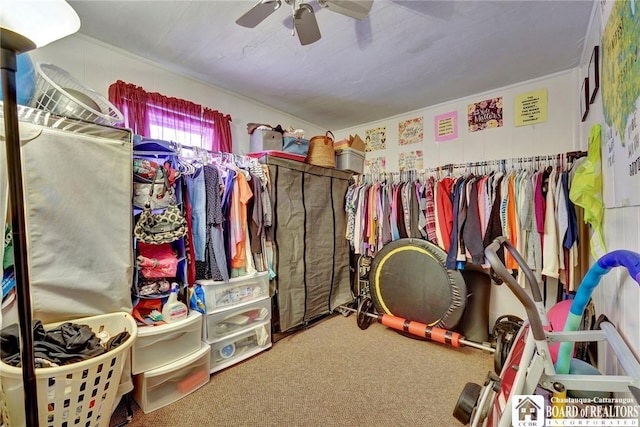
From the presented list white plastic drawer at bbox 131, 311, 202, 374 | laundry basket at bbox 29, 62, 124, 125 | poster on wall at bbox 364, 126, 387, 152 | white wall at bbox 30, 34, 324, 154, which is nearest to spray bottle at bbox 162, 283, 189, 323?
white plastic drawer at bbox 131, 311, 202, 374

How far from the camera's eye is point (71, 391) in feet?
3.44

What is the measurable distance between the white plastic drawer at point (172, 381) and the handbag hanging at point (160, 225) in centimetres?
77

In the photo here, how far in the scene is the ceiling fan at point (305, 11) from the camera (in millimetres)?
1289

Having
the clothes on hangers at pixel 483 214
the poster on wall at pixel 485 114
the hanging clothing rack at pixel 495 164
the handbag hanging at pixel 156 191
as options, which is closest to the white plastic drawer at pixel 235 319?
the handbag hanging at pixel 156 191

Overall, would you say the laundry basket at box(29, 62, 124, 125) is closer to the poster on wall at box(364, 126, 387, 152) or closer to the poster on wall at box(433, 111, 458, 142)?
the poster on wall at box(364, 126, 387, 152)

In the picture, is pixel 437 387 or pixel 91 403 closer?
pixel 91 403

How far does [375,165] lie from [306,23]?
2164 mm

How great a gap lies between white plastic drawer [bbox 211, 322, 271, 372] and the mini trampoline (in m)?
1.19

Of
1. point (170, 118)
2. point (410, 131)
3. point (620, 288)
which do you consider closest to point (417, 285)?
point (620, 288)

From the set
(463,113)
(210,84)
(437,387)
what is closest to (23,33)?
(210,84)

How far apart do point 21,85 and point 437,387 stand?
291 centimetres

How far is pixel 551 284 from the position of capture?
7.35 ft

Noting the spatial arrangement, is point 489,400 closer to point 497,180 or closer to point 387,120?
point 497,180

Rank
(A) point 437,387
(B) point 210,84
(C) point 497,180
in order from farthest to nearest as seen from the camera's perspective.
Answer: (B) point 210,84, (C) point 497,180, (A) point 437,387
